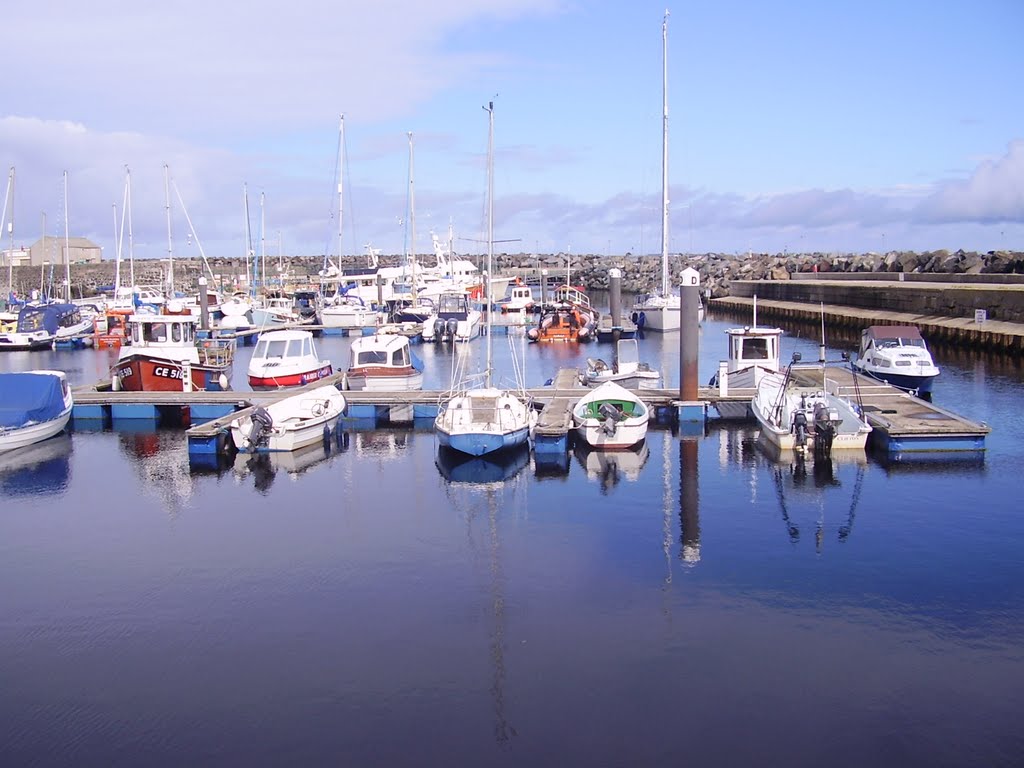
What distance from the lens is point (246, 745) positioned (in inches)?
400

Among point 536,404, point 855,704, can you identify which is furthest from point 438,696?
point 536,404

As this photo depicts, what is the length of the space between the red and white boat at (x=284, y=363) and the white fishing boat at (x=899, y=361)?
17.4 m

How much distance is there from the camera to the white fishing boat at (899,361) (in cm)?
2972

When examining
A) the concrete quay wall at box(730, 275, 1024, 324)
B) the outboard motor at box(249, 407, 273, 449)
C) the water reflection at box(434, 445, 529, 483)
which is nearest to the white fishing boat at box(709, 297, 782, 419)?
the water reflection at box(434, 445, 529, 483)

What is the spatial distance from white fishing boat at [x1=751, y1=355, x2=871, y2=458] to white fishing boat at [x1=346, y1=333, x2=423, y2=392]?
12.3 meters

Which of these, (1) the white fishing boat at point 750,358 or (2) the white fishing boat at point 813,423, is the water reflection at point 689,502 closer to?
(2) the white fishing boat at point 813,423

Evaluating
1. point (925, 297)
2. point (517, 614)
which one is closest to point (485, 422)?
point (517, 614)

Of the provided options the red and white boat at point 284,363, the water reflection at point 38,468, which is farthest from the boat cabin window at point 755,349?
the water reflection at point 38,468

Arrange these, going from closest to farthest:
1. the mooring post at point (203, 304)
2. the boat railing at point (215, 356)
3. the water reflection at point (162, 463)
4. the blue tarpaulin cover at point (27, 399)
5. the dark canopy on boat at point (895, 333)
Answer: the water reflection at point (162, 463) < the blue tarpaulin cover at point (27, 399) < the dark canopy on boat at point (895, 333) < the boat railing at point (215, 356) < the mooring post at point (203, 304)

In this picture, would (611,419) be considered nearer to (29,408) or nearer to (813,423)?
(813,423)

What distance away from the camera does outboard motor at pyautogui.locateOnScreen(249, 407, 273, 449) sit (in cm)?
2386

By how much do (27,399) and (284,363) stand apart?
8.05 meters

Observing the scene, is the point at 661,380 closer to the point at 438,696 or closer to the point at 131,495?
the point at 131,495

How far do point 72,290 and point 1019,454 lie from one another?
324 ft
